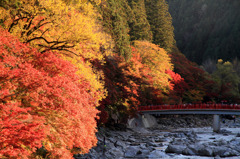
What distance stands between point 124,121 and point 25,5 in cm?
2276

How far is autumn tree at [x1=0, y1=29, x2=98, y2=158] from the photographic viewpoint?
30.0ft

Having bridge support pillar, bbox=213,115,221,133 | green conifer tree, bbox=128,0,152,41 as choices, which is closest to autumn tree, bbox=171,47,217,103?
bridge support pillar, bbox=213,115,221,133

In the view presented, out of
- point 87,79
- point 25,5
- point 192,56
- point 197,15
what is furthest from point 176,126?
point 197,15

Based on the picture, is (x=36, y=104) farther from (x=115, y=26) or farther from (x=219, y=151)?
(x=115, y=26)

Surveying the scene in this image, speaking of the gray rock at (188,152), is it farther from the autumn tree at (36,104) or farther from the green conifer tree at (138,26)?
the green conifer tree at (138,26)

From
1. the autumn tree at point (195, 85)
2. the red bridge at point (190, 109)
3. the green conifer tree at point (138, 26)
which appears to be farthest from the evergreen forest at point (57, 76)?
the autumn tree at point (195, 85)

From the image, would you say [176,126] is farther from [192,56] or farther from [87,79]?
[192,56]

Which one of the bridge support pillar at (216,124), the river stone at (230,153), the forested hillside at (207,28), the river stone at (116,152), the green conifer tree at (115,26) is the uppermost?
the forested hillside at (207,28)

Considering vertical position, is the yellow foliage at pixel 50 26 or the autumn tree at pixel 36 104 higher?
the yellow foliage at pixel 50 26

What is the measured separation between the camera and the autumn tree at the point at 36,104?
30.0 ft

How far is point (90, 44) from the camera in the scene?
15.6m

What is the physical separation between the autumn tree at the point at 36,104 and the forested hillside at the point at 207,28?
3295 inches

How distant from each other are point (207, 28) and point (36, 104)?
339 ft

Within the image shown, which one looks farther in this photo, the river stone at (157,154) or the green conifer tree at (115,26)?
the green conifer tree at (115,26)
